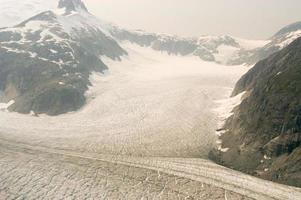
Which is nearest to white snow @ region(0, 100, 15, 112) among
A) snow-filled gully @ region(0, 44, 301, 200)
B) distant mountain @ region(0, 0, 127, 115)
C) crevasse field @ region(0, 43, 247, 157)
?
snow-filled gully @ region(0, 44, 301, 200)

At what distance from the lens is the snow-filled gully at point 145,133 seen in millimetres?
46084

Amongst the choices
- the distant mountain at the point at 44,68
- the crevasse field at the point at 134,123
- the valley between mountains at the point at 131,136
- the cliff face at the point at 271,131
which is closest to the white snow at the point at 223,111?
the valley between mountains at the point at 131,136

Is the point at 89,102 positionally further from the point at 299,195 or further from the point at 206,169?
the point at 299,195

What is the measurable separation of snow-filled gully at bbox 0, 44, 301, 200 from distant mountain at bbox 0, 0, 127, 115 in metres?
4.29

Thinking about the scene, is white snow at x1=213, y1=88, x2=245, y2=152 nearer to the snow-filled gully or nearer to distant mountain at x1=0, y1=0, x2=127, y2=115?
the snow-filled gully

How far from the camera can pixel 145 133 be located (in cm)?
6241

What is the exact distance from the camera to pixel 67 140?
193ft

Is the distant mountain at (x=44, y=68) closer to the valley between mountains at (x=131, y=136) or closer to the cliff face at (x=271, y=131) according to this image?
the valley between mountains at (x=131, y=136)

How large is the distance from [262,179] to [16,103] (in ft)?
190

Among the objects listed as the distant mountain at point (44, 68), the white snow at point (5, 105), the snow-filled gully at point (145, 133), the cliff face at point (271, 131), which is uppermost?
the cliff face at point (271, 131)

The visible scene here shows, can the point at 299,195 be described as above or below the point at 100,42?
above

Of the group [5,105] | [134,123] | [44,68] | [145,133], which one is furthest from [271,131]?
[44,68]

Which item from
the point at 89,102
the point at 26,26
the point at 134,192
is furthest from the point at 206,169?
the point at 26,26

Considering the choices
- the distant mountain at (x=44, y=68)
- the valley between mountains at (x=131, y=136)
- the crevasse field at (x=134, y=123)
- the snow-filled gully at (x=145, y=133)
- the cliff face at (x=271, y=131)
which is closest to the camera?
the valley between mountains at (x=131, y=136)
